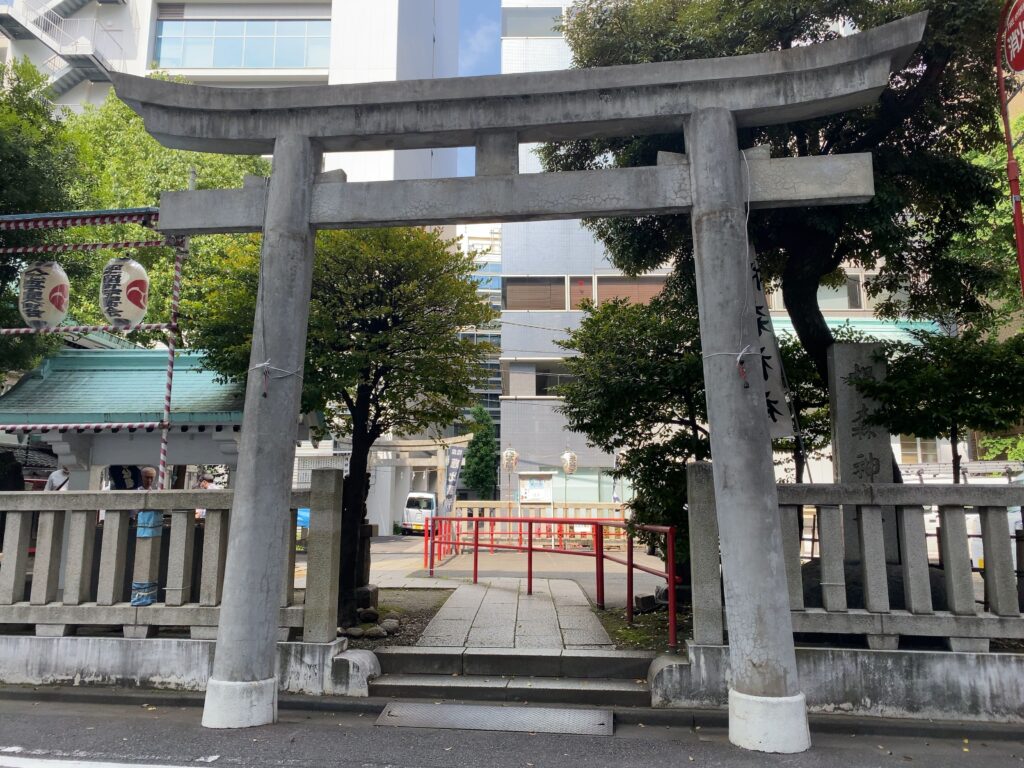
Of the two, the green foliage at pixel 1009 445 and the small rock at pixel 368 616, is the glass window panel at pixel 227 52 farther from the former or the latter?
the green foliage at pixel 1009 445

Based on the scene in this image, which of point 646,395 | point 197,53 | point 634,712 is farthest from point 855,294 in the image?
point 197,53

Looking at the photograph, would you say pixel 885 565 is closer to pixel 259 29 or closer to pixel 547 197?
pixel 547 197

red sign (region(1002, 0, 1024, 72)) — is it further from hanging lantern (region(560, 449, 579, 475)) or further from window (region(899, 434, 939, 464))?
window (region(899, 434, 939, 464))

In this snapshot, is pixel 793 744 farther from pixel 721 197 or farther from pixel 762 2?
pixel 762 2

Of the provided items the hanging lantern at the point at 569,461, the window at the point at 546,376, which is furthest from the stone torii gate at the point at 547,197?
the window at the point at 546,376

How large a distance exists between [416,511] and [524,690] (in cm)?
2484

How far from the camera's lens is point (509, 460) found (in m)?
26.1

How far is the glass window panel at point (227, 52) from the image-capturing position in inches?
1195

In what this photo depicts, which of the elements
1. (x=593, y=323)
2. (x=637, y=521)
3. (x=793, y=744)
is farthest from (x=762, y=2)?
(x=793, y=744)

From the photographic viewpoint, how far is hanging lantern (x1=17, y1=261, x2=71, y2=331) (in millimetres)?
7891

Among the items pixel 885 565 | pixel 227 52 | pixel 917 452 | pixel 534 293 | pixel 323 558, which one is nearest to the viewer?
pixel 885 565

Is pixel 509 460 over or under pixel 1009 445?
over

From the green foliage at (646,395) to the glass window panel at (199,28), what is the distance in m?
31.0

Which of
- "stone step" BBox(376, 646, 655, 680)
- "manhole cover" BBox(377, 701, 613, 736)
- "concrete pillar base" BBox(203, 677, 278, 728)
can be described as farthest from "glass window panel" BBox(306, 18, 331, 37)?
"manhole cover" BBox(377, 701, 613, 736)
